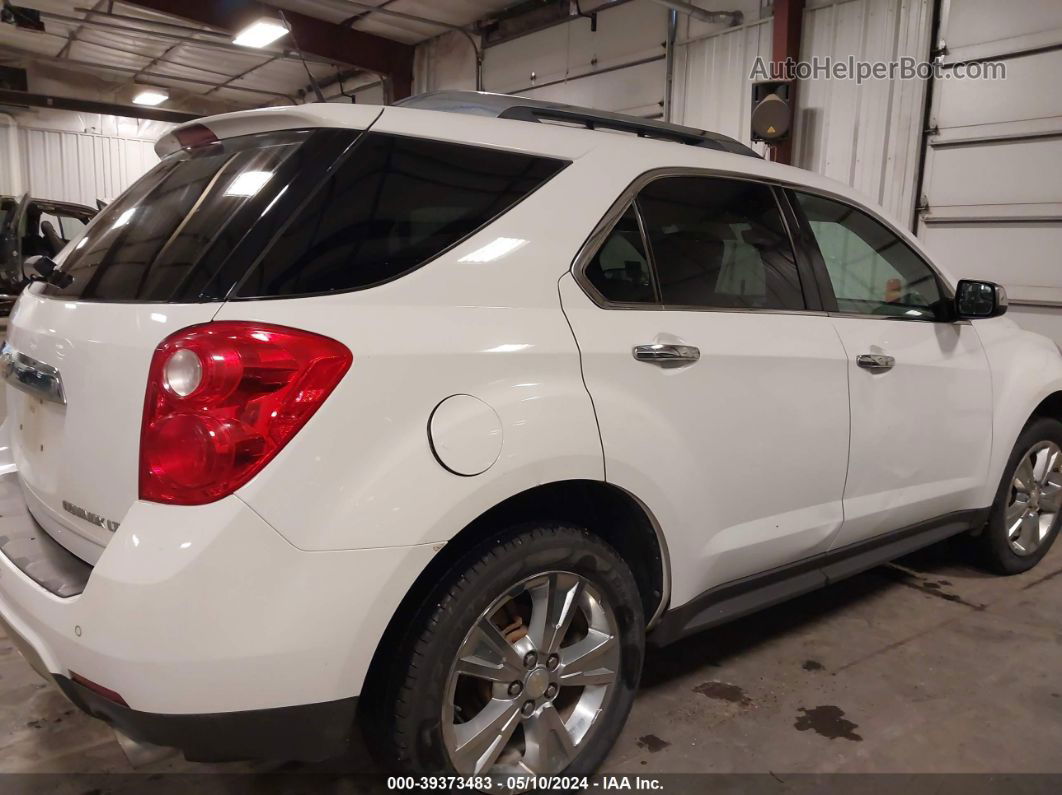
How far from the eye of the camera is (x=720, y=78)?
7227 mm

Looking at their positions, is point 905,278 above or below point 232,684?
above

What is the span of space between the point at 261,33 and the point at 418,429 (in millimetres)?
9675

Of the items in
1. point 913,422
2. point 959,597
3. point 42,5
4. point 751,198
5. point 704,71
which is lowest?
point 959,597

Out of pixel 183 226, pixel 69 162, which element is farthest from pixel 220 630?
pixel 69 162

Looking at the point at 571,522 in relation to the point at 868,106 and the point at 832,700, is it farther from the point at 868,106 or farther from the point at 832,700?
the point at 868,106

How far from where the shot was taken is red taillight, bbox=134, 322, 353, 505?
4.38 feet

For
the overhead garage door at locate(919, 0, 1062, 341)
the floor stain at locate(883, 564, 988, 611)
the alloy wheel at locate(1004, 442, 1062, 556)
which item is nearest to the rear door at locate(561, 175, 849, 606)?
the floor stain at locate(883, 564, 988, 611)

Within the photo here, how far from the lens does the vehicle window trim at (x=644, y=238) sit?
1825mm

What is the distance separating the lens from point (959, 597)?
3.23 metres

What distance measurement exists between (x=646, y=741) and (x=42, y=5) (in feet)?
38.5

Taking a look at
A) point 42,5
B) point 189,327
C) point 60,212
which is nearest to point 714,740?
point 189,327

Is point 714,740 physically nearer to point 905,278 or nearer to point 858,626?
point 858,626

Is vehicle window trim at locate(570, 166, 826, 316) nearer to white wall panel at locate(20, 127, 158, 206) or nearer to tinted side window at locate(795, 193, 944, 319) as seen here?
tinted side window at locate(795, 193, 944, 319)

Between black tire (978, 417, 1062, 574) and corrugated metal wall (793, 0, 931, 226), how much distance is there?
3.00 m
